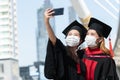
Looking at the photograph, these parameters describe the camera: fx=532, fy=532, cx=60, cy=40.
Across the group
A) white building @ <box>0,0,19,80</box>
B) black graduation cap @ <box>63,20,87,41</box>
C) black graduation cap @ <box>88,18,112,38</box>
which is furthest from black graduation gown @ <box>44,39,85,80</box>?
white building @ <box>0,0,19,80</box>

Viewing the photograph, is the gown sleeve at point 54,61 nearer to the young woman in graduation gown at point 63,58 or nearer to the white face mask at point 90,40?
the young woman in graduation gown at point 63,58

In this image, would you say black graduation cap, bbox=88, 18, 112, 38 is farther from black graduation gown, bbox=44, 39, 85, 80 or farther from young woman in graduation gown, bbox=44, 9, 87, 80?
black graduation gown, bbox=44, 39, 85, 80

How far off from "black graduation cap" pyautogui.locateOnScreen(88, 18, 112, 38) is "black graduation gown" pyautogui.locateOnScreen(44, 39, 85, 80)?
28 centimetres

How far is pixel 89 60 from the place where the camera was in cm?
380

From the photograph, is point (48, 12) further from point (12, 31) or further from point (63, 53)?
point (12, 31)

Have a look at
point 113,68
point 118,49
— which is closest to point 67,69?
point 113,68

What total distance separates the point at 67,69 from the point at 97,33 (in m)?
0.35

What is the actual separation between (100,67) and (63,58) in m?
0.27

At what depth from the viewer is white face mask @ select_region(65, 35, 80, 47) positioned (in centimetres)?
375

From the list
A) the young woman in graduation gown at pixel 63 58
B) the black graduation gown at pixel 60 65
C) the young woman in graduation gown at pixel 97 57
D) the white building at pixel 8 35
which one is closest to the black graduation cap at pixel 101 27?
the young woman in graduation gown at pixel 97 57

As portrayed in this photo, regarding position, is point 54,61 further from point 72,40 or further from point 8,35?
point 8,35

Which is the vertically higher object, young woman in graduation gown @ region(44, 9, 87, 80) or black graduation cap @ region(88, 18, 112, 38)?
black graduation cap @ region(88, 18, 112, 38)

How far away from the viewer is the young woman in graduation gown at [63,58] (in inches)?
146

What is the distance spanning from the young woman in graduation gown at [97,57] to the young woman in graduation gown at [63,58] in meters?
0.06
